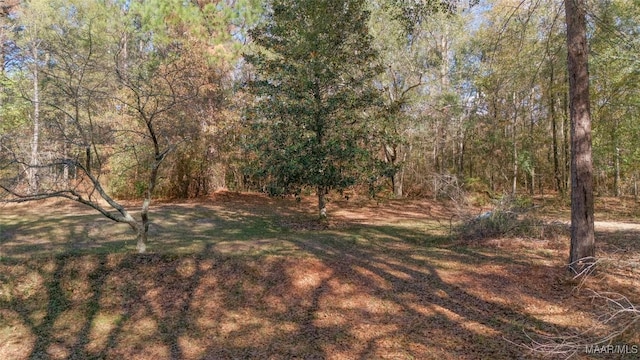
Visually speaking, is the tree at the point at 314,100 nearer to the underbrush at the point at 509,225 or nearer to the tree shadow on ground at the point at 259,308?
the underbrush at the point at 509,225

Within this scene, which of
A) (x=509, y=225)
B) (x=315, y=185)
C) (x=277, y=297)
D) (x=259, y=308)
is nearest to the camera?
(x=259, y=308)

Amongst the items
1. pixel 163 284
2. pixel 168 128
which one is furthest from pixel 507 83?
pixel 163 284

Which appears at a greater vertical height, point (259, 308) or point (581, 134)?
point (581, 134)

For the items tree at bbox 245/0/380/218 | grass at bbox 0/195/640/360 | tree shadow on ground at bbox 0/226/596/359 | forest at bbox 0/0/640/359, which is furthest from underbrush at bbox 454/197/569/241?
tree at bbox 245/0/380/218

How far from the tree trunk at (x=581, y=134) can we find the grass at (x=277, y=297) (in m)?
0.75

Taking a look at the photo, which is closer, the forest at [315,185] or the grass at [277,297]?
the grass at [277,297]

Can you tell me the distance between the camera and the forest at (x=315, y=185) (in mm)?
4871

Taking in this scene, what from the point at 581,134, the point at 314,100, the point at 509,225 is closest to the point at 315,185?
the point at 314,100

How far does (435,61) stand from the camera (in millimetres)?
16844

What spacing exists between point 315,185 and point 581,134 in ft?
19.0

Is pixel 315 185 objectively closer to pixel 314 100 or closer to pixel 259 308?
pixel 314 100

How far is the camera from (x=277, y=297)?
560 centimetres

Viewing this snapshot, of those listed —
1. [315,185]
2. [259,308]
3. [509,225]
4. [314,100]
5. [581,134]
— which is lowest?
[259,308]

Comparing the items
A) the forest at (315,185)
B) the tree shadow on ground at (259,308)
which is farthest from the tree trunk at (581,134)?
the tree shadow on ground at (259,308)
